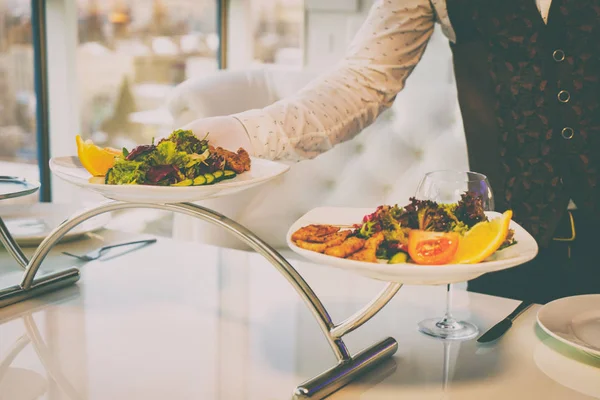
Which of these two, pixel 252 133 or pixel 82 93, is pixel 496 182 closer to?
pixel 252 133

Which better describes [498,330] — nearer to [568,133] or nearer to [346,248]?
[346,248]

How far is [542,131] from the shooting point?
1440 mm

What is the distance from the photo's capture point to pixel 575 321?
96 cm

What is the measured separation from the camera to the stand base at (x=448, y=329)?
97 cm

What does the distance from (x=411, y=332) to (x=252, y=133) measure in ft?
1.44

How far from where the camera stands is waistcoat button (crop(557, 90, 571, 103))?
140 centimetres

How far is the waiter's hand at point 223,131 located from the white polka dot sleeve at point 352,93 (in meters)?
0.02

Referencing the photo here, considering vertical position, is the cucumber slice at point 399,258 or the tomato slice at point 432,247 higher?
the tomato slice at point 432,247

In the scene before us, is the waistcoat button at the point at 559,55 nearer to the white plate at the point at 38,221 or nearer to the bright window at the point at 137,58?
the white plate at the point at 38,221

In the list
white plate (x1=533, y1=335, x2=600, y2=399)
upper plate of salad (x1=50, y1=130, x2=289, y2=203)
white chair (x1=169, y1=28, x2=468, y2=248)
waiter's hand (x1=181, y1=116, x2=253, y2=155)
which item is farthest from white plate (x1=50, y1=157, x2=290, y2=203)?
white chair (x1=169, y1=28, x2=468, y2=248)

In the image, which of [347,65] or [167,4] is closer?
[347,65]

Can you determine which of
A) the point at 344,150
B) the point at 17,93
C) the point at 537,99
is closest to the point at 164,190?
the point at 537,99

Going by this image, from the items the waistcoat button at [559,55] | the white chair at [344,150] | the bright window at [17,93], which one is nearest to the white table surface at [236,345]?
the waistcoat button at [559,55]

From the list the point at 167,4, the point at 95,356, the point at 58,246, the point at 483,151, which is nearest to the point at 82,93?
the point at 167,4
